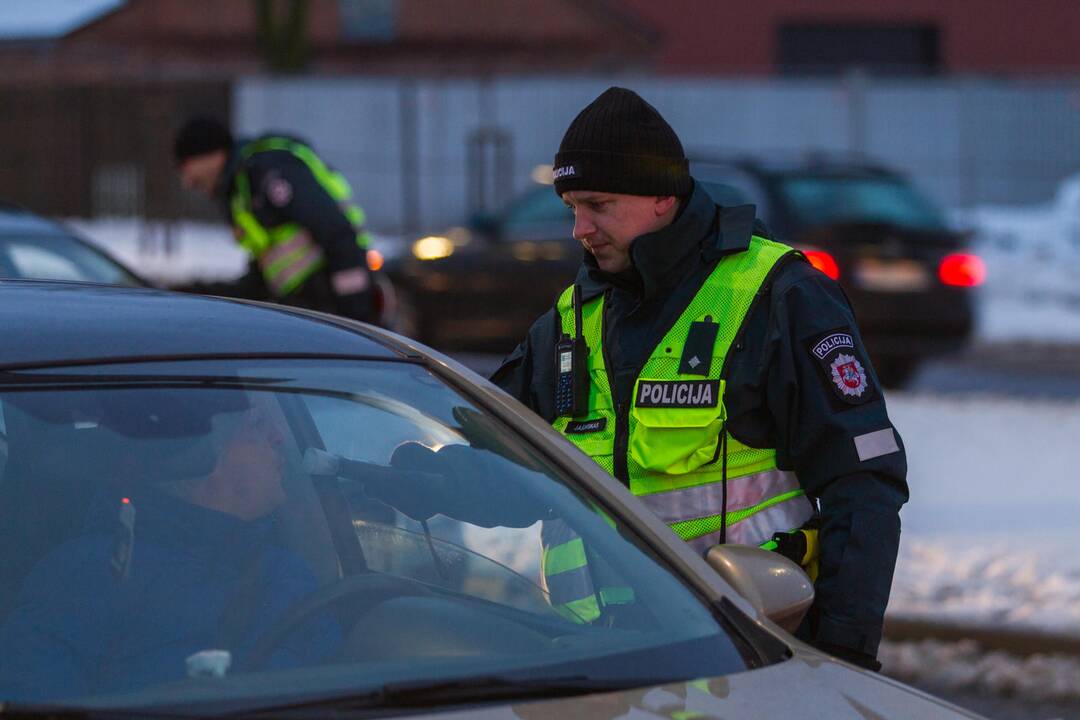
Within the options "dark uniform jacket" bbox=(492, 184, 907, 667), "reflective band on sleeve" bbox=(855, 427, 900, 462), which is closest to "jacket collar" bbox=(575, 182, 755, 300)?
"dark uniform jacket" bbox=(492, 184, 907, 667)

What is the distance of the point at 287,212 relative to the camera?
738 centimetres

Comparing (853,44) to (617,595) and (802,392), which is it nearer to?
(802,392)

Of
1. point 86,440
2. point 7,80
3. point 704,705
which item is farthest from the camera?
point 7,80

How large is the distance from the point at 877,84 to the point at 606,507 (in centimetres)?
2196

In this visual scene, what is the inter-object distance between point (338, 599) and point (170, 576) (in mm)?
248

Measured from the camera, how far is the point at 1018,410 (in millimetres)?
10828

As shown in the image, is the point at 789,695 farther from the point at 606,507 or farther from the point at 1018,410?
the point at 1018,410

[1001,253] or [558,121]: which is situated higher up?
[558,121]

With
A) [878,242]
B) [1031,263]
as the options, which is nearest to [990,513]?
[878,242]

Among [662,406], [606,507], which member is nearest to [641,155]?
[662,406]

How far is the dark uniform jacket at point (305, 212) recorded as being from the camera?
7324mm

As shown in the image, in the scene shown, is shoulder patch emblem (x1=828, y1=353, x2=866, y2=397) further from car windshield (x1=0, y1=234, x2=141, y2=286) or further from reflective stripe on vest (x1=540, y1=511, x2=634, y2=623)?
car windshield (x1=0, y1=234, x2=141, y2=286)

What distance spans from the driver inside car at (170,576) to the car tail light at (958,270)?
10.1 m

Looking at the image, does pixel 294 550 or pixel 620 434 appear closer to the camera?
pixel 294 550
